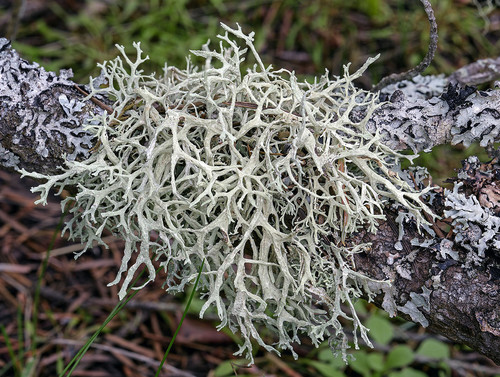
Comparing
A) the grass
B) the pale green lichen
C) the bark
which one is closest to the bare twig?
the bark

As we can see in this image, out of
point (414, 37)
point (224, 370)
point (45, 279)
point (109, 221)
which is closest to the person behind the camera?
point (109, 221)

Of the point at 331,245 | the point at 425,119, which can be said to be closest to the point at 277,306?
the point at 331,245

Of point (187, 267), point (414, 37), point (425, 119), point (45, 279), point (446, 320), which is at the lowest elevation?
point (45, 279)

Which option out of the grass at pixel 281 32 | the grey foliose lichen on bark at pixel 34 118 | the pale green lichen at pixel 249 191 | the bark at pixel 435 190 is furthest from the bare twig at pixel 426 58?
the grass at pixel 281 32

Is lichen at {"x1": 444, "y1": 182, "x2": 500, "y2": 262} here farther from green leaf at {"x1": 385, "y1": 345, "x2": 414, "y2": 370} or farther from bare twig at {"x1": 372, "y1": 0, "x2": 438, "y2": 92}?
green leaf at {"x1": 385, "y1": 345, "x2": 414, "y2": 370}

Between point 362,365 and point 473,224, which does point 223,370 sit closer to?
point 362,365

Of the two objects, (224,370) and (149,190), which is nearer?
(149,190)

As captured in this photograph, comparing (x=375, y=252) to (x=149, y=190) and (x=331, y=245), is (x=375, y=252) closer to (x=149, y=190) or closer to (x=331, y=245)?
(x=331, y=245)
